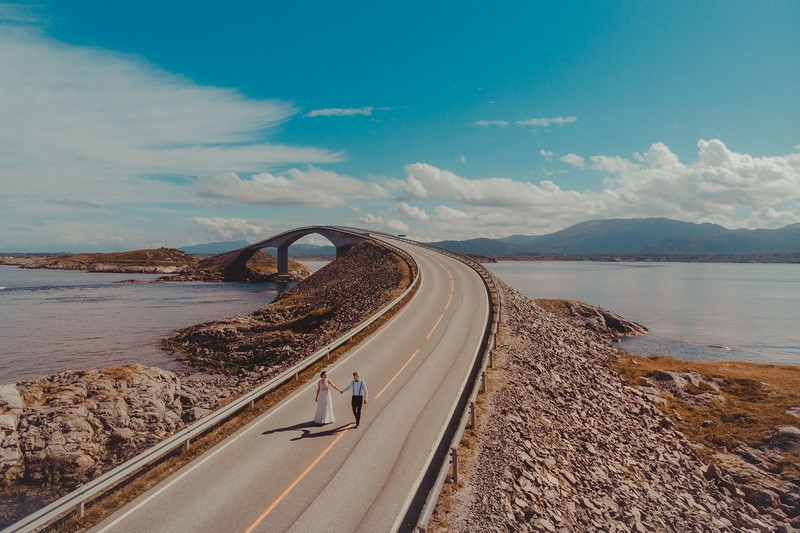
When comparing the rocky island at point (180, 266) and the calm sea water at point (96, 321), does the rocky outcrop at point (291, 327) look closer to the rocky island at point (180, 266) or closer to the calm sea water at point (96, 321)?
the calm sea water at point (96, 321)

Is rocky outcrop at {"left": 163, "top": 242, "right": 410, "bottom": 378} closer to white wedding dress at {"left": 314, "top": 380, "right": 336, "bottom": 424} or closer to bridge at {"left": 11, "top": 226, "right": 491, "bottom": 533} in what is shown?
bridge at {"left": 11, "top": 226, "right": 491, "bottom": 533}

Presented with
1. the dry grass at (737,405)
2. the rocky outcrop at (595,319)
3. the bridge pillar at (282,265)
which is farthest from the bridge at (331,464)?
the bridge pillar at (282,265)

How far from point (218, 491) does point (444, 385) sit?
400 inches

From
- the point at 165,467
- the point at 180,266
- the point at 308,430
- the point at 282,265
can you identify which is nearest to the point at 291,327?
the point at 308,430

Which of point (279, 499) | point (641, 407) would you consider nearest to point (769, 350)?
point (641, 407)

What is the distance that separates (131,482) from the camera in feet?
39.2

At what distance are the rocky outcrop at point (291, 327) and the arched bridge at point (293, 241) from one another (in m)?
28.5

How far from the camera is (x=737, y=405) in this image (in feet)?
90.1

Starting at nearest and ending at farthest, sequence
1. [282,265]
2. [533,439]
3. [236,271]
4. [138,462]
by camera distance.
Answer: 1. [138,462]
2. [533,439]
3. [282,265]
4. [236,271]

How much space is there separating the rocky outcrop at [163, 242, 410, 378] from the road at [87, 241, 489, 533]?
31.2ft

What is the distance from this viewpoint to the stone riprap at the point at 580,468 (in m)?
11.7

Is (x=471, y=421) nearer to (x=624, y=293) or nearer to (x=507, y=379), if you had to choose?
(x=507, y=379)

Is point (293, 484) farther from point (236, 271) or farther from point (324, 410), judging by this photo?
point (236, 271)

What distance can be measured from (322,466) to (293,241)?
414 ft
